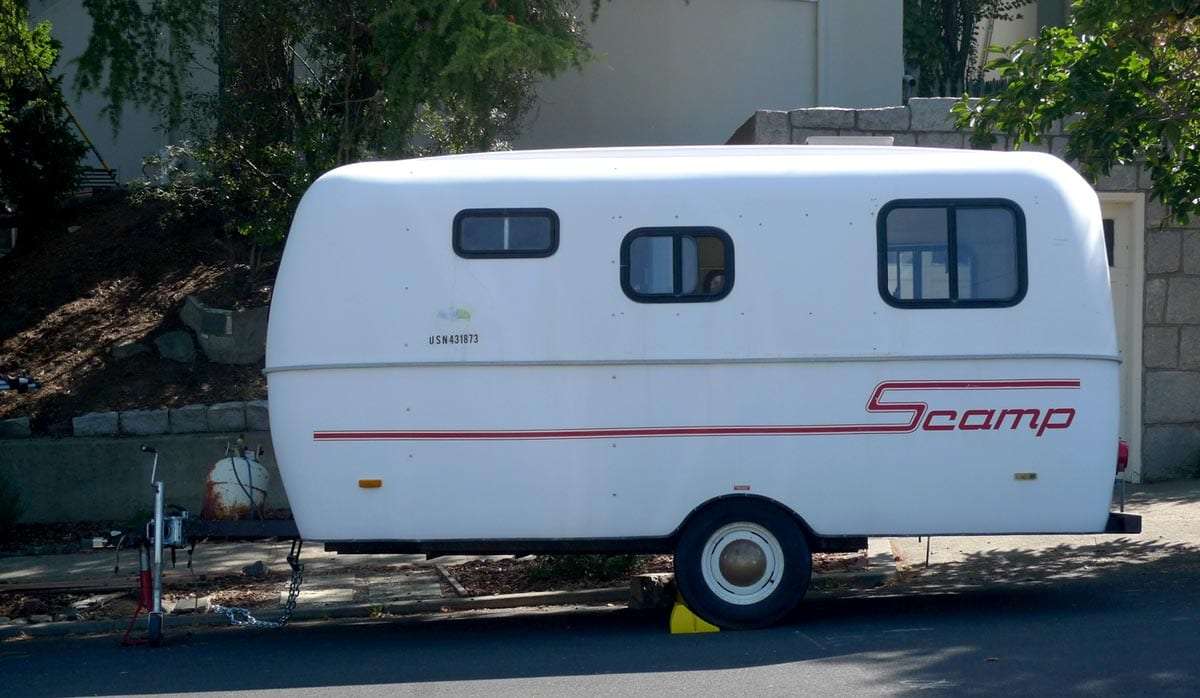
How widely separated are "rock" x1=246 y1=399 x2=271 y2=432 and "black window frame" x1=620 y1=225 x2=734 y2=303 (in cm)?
571

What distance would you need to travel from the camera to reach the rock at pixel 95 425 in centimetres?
1224

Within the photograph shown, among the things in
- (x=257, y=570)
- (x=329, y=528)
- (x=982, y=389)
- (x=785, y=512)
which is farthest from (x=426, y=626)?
(x=982, y=389)

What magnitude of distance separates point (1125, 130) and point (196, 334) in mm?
9255

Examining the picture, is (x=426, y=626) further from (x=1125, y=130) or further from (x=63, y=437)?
(x=1125, y=130)

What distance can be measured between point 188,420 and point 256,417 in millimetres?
634

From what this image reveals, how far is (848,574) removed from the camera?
9.66 meters

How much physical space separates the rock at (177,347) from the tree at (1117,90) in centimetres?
808

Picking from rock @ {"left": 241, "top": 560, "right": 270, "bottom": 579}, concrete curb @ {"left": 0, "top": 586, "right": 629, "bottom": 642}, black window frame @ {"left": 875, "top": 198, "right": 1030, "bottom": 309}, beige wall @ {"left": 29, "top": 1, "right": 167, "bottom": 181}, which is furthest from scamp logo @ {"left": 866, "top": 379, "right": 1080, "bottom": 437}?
beige wall @ {"left": 29, "top": 1, "right": 167, "bottom": 181}

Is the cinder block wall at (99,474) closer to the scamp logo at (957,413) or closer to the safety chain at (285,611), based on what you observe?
the safety chain at (285,611)

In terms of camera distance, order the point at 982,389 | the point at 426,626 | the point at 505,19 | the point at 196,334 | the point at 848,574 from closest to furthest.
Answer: the point at 982,389, the point at 426,626, the point at 848,574, the point at 505,19, the point at 196,334

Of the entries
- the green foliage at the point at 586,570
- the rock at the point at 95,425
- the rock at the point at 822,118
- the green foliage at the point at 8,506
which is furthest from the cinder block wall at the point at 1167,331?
the green foliage at the point at 8,506

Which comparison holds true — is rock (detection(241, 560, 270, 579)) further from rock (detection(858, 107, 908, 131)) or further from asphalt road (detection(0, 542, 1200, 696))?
rock (detection(858, 107, 908, 131))

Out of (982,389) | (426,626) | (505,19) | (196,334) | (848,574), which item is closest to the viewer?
(982,389)

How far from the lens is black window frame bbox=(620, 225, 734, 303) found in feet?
25.6
